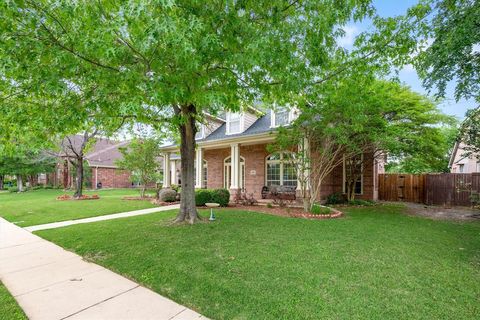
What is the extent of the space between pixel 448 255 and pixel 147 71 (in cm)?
697

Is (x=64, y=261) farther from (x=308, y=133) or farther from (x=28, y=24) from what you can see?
(x=308, y=133)

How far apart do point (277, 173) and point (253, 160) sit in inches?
72.4

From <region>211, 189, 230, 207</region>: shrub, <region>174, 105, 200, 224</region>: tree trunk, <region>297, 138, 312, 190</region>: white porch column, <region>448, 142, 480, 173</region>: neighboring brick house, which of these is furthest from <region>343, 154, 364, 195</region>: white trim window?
<region>174, 105, 200, 224</region>: tree trunk

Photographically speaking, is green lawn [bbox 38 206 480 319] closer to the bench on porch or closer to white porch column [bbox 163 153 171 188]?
the bench on porch

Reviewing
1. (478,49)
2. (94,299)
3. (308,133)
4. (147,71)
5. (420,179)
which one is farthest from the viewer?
(420,179)

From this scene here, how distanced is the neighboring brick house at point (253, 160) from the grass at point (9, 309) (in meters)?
10.0

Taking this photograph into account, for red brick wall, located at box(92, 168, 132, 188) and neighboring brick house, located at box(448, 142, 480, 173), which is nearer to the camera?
neighboring brick house, located at box(448, 142, 480, 173)

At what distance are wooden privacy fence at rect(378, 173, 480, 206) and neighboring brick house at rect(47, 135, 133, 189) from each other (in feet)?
83.8

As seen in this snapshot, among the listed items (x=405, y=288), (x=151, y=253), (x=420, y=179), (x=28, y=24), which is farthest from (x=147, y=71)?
(x=420, y=179)

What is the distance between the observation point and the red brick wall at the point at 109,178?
29688 millimetres

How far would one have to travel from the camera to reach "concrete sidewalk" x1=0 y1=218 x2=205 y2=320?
3029 millimetres

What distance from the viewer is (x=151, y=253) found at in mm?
5125

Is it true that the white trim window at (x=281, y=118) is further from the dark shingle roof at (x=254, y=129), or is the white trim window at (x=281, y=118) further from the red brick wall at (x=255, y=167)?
the red brick wall at (x=255, y=167)

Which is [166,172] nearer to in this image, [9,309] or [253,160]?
[253,160]
